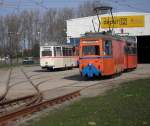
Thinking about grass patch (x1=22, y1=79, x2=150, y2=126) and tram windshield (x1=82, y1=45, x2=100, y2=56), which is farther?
tram windshield (x1=82, y1=45, x2=100, y2=56)

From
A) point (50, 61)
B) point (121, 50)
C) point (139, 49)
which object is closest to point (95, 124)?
point (121, 50)

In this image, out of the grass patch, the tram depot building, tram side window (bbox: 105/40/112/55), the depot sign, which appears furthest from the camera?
the depot sign

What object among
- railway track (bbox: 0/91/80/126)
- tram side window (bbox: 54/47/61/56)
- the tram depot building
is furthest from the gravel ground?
the tram depot building

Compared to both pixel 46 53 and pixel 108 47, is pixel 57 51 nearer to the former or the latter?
pixel 46 53

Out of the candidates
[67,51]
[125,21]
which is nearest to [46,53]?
[67,51]

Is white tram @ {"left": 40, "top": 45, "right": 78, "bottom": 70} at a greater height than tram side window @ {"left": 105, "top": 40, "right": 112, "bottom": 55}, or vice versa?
tram side window @ {"left": 105, "top": 40, "right": 112, "bottom": 55}

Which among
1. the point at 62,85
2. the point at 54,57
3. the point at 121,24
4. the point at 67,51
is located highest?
the point at 121,24

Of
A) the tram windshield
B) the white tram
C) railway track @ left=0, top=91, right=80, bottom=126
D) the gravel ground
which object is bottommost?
the gravel ground

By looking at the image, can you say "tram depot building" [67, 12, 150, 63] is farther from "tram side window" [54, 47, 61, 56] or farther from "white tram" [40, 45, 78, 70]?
"tram side window" [54, 47, 61, 56]

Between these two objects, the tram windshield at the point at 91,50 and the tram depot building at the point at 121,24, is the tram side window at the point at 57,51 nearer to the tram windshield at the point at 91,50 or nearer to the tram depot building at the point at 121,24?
the tram windshield at the point at 91,50

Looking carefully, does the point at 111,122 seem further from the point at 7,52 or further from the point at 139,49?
the point at 7,52

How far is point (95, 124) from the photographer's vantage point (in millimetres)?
11945

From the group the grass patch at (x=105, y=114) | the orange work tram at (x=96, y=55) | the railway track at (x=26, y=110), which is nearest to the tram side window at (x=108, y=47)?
the orange work tram at (x=96, y=55)

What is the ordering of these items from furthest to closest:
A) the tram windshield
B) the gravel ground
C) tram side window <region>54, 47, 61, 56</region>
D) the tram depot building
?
1. the tram depot building
2. tram side window <region>54, 47, 61, 56</region>
3. the tram windshield
4. the gravel ground
